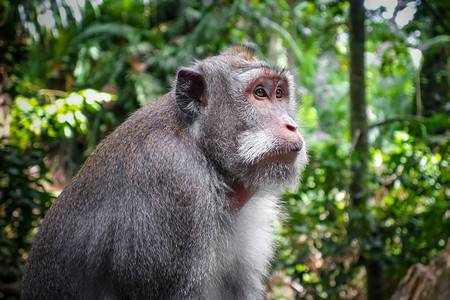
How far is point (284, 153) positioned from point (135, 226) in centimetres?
111

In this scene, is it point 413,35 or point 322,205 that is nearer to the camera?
point 322,205

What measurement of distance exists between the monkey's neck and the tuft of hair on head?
1.03 m

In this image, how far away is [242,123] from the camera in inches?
122

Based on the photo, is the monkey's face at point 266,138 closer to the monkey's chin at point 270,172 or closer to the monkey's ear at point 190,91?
the monkey's chin at point 270,172

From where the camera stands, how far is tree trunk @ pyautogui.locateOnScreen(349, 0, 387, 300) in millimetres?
5270

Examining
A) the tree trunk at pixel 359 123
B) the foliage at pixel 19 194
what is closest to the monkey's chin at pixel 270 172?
the tree trunk at pixel 359 123

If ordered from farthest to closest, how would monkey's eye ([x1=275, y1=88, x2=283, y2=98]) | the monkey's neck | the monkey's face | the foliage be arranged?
the foliage → monkey's eye ([x1=275, y1=88, x2=283, y2=98]) → the monkey's neck → the monkey's face

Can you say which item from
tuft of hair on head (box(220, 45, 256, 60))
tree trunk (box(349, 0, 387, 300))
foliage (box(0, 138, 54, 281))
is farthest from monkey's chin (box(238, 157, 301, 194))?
foliage (box(0, 138, 54, 281))

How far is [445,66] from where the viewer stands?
7301 mm

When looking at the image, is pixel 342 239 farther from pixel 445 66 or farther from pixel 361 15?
pixel 445 66

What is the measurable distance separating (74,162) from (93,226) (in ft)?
20.8

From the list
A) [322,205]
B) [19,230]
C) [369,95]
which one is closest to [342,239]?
[322,205]

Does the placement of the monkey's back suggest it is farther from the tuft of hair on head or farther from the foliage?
the foliage

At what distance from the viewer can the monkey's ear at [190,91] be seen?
306 centimetres
